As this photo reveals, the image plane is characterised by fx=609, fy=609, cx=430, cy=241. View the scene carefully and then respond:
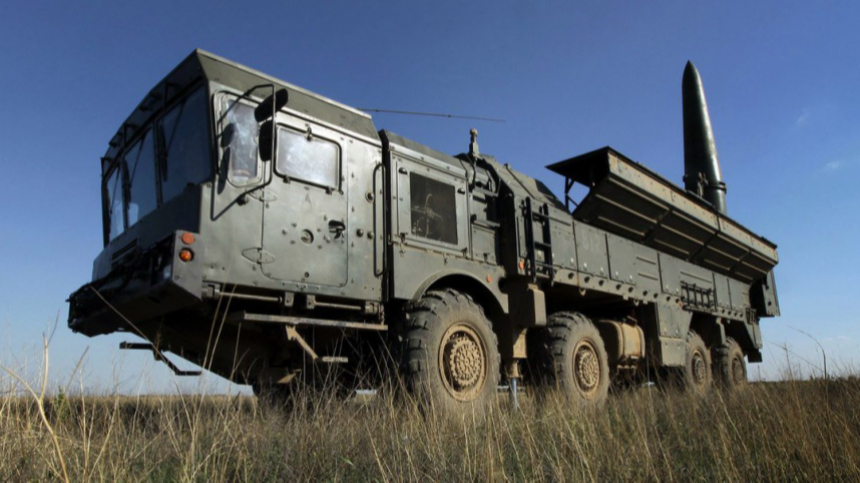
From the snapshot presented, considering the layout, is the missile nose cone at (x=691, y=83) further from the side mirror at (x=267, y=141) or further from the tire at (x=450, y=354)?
the side mirror at (x=267, y=141)

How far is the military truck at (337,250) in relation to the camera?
488 cm

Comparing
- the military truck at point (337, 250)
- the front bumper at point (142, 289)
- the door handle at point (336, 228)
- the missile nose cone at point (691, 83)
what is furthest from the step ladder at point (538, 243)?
the missile nose cone at point (691, 83)

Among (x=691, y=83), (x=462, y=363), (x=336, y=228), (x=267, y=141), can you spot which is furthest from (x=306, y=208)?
(x=691, y=83)

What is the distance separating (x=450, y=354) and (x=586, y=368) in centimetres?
269

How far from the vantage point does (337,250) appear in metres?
5.47

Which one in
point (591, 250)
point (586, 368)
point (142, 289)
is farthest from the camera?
point (591, 250)

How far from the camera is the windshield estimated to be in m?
5.09

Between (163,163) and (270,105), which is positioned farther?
(163,163)

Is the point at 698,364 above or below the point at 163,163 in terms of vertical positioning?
below

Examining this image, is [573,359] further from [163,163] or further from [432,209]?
[163,163]

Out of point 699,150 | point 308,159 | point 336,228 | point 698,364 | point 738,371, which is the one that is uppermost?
point 699,150

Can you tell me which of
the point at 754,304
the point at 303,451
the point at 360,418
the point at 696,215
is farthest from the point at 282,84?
the point at 754,304

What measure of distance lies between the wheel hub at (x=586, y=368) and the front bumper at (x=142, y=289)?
16.3 feet

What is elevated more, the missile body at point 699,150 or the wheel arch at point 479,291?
the missile body at point 699,150
